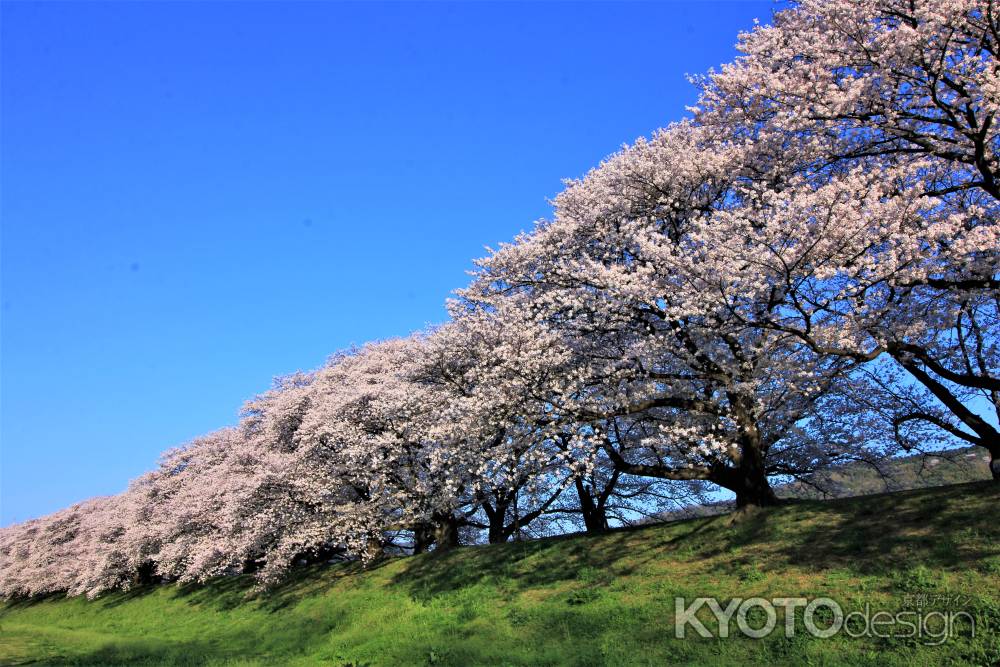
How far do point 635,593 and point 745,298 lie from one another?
911 centimetres

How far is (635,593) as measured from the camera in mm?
19250

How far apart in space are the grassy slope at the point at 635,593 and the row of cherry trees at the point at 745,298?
111 inches

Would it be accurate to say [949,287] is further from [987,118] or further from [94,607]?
[94,607]

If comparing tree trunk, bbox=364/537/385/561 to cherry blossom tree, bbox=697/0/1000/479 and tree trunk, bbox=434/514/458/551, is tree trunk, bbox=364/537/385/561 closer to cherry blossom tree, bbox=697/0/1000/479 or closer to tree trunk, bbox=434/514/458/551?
tree trunk, bbox=434/514/458/551

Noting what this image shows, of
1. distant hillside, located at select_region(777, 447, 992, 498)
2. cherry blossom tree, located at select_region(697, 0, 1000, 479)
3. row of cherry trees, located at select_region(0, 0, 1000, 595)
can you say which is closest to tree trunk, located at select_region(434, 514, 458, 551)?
row of cherry trees, located at select_region(0, 0, 1000, 595)

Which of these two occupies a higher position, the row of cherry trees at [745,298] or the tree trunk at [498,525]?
the row of cherry trees at [745,298]

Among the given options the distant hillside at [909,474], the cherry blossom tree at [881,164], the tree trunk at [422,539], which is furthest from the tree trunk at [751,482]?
the tree trunk at [422,539]

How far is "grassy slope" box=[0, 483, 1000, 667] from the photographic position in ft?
46.2

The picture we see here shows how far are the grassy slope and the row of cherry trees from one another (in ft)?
9.24

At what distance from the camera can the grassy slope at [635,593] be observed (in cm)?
1408

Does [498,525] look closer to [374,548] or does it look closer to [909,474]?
[374,548]

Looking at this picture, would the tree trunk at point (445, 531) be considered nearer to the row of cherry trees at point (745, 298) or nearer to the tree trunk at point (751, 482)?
the row of cherry trees at point (745, 298)

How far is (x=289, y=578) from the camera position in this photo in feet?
130

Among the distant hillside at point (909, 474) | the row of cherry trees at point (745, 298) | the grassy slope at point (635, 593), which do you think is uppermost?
the row of cherry trees at point (745, 298)
